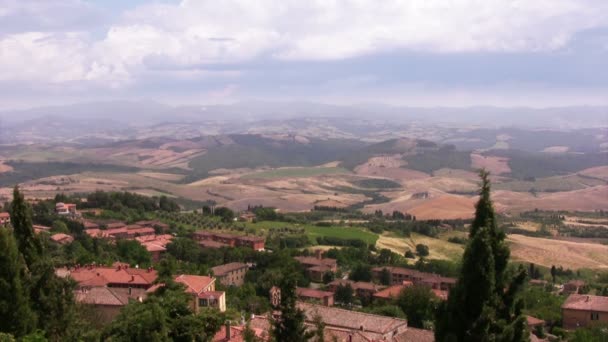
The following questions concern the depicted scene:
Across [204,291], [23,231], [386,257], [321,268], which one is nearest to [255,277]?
[321,268]

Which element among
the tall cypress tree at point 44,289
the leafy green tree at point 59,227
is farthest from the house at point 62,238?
the tall cypress tree at point 44,289

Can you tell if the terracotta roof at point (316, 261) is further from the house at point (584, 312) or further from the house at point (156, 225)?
the house at point (584, 312)

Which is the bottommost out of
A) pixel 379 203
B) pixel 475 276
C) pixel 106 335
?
pixel 379 203

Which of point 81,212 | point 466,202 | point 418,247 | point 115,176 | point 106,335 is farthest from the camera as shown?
point 115,176

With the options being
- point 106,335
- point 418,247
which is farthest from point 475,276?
point 418,247

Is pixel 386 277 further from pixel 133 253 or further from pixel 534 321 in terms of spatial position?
pixel 133 253

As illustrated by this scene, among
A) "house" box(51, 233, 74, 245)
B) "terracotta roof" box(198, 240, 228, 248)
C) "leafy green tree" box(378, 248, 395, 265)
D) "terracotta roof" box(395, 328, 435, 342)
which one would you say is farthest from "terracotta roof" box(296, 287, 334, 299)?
"house" box(51, 233, 74, 245)

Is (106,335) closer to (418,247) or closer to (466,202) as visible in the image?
(418,247)
